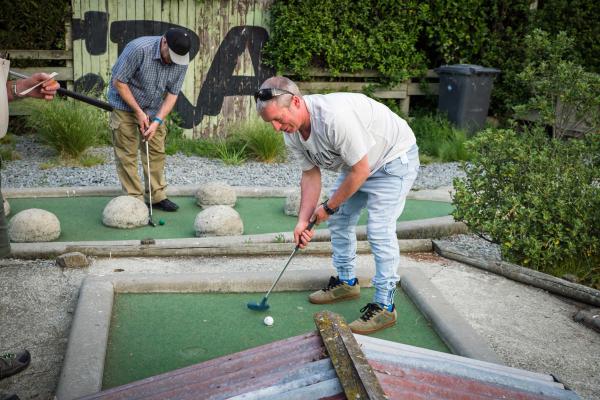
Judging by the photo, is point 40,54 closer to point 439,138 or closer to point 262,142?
point 262,142

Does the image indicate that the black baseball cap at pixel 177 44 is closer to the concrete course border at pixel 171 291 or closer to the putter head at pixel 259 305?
the concrete course border at pixel 171 291

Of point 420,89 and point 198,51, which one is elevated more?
point 198,51

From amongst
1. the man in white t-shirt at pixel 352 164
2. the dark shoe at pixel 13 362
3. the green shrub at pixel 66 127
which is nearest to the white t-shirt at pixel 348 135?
the man in white t-shirt at pixel 352 164

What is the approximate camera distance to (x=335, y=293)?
14.0ft

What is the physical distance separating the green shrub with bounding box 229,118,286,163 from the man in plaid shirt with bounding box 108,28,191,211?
95.2 inches

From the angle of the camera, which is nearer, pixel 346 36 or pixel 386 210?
pixel 386 210

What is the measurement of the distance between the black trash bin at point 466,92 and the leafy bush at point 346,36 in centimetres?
55

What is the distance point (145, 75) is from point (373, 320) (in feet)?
10.6

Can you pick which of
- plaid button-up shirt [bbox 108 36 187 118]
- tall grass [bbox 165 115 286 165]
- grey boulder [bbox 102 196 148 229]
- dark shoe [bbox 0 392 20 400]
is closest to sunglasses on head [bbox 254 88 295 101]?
dark shoe [bbox 0 392 20 400]

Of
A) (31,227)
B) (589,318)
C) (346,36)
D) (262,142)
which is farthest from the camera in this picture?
(346,36)

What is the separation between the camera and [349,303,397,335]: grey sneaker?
3770mm

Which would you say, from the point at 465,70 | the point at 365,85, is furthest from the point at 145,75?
the point at 465,70

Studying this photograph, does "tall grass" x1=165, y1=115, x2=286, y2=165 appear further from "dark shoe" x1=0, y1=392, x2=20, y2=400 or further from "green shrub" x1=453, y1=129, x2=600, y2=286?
"dark shoe" x1=0, y1=392, x2=20, y2=400

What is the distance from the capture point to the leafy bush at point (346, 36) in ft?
31.4
